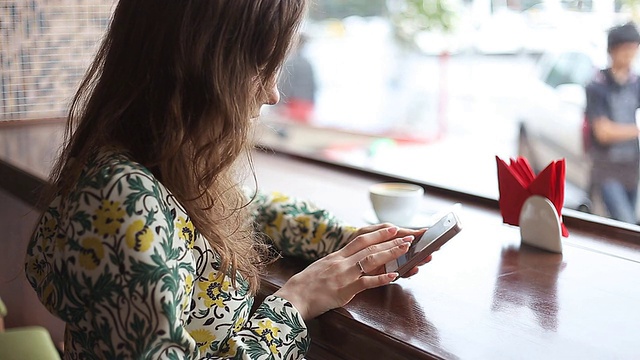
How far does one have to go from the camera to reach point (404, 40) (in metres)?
3.45

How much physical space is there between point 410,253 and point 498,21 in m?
2.01

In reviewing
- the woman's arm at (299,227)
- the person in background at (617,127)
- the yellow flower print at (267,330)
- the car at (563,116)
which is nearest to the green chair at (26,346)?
the woman's arm at (299,227)

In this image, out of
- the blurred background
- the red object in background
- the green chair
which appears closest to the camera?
the green chair

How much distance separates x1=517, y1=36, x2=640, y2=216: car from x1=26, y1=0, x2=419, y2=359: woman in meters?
1.31

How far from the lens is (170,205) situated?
90 cm

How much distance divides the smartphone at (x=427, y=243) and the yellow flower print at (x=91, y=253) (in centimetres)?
45

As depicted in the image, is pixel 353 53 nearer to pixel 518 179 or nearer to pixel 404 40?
pixel 404 40

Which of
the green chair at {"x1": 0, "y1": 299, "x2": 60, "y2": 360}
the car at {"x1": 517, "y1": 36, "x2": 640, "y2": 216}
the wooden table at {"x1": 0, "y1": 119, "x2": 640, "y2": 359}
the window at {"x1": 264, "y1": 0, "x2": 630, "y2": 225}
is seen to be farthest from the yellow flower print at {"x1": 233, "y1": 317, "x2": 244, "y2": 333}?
the car at {"x1": 517, "y1": 36, "x2": 640, "y2": 216}

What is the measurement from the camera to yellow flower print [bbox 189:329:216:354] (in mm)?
960

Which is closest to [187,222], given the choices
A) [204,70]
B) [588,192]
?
[204,70]

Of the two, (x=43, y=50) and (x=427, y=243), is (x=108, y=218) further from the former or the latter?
(x=43, y=50)

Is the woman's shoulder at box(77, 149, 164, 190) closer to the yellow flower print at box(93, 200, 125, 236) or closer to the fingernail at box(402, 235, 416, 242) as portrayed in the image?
the yellow flower print at box(93, 200, 125, 236)

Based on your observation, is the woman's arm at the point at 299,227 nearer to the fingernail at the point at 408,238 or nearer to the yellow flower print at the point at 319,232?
the yellow flower print at the point at 319,232

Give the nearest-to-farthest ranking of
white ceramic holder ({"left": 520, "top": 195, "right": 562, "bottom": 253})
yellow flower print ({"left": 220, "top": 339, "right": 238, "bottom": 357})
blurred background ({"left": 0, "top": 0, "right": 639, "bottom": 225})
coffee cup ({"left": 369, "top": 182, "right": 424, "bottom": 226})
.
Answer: yellow flower print ({"left": 220, "top": 339, "right": 238, "bottom": 357}) < white ceramic holder ({"left": 520, "top": 195, "right": 562, "bottom": 253}) < coffee cup ({"left": 369, "top": 182, "right": 424, "bottom": 226}) < blurred background ({"left": 0, "top": 0, "right": 639, "bottom": 225})
